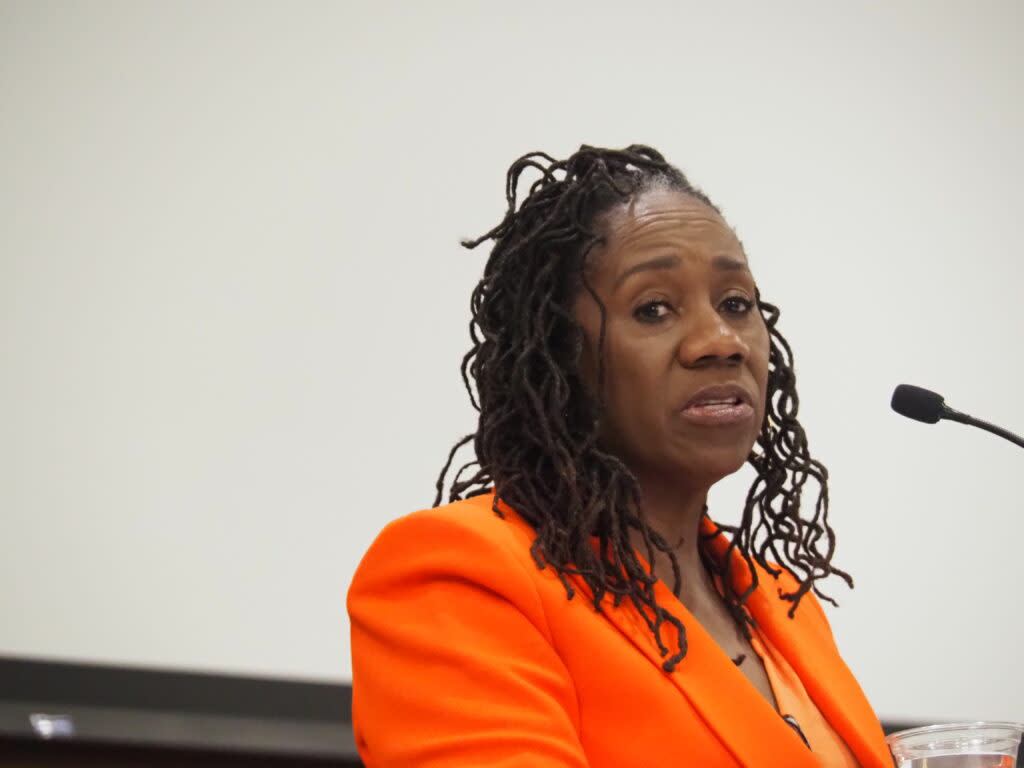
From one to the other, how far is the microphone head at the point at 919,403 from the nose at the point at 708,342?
7.6 inches

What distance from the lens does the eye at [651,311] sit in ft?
4.35

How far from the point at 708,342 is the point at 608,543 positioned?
252 mm

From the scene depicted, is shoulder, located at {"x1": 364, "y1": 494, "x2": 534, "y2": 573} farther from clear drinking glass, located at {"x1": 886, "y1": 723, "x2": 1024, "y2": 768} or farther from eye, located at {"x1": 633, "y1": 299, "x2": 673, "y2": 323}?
clear drinking glass, located at {"x1": 886, "y1": 723, "x2": 1024, "y2": 768}

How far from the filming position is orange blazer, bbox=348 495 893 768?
42.7 inches

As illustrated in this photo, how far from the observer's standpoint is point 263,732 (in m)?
2.22

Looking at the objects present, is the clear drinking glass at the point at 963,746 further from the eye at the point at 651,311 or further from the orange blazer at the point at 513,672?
the eye at the point at 651,311

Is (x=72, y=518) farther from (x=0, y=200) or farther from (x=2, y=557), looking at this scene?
(x=0, y=200)

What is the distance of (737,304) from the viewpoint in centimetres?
140

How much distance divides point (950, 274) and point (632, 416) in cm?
150

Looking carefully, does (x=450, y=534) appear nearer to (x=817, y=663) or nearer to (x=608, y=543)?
(x=608, y=543)

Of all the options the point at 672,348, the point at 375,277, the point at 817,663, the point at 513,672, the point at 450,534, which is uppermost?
the point at 375,277

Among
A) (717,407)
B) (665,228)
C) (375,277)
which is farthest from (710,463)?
(375,277)

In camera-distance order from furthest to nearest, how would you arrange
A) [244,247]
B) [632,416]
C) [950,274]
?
[950,274] < [244,247] < [632,416]

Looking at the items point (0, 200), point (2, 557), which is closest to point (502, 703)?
point (2, 557)
